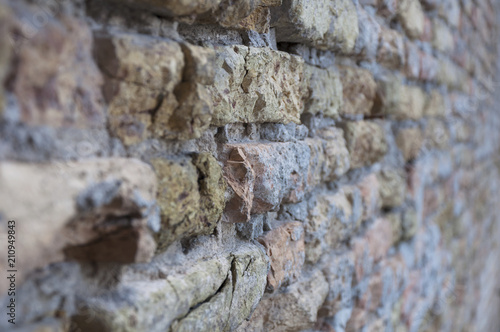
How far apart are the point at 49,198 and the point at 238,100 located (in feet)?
1.31

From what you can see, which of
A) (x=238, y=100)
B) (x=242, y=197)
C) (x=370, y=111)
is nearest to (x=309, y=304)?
(x=242, y=197)

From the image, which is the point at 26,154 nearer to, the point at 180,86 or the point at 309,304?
the point at 180,86

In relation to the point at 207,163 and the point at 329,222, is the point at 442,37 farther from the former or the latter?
the point at 207,163

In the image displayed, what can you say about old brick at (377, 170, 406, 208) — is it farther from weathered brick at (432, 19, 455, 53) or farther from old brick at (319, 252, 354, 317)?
weathered brick at (432, 19, 455, 53)

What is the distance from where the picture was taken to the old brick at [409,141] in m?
1.69

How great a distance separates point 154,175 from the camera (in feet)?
1.88

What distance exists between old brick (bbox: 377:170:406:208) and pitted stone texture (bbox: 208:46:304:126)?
665 millimetres

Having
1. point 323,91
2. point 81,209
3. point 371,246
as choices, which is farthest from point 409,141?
point 81,209

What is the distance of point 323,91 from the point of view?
1.11 metres

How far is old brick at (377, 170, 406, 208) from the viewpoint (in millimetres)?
1539

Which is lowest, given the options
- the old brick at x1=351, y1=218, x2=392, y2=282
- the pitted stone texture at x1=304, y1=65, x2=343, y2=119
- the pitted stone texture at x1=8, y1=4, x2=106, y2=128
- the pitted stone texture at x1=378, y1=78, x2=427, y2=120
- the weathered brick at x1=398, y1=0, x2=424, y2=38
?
the old brick at x1=351, y1=218, x2=392, y2=282

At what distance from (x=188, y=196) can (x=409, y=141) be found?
1277 mm

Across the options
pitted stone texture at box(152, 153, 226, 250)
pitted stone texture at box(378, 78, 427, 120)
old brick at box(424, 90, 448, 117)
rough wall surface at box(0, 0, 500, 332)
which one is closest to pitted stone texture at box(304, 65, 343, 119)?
rough wall surface at box(0, 0, 500, 332)

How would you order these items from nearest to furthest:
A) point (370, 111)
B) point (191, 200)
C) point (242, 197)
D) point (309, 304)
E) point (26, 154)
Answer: point (26, 154)
point (191, 200)
point (242, 197)
point (309, 304)
point (370, 111)
